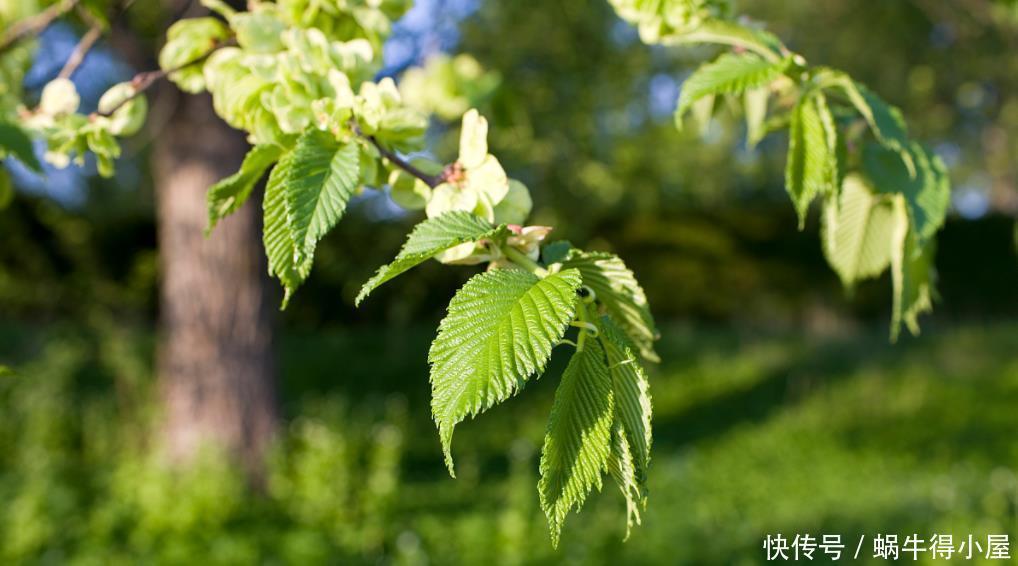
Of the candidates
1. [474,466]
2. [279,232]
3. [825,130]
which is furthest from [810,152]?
[474,466]

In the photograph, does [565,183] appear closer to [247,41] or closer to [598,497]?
[598,497]

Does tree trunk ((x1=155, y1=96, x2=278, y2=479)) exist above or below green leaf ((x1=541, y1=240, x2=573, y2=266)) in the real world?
below

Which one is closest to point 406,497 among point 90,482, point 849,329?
point 90,482

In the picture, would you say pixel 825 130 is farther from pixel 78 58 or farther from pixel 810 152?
pixel 78 58

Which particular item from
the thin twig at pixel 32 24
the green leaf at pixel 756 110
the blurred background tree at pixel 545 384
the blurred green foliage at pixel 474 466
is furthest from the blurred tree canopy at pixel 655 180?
the green leaf at pixel 756 110

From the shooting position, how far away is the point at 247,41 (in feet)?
2.90

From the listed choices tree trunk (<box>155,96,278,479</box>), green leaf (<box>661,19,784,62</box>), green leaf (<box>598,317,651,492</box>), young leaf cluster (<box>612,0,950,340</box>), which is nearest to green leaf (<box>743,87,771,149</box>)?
young leaf cluster (<box>612,0,950,340</box>)

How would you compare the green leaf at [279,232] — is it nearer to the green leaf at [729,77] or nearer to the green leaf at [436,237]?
the green leaf at [436,237]

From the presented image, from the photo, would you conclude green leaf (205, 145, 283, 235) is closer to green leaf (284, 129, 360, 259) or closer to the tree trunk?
green leaf (284, 129, 360, 259)

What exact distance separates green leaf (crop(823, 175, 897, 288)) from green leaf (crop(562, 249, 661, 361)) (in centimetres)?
48

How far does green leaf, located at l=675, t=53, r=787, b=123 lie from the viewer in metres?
0.85

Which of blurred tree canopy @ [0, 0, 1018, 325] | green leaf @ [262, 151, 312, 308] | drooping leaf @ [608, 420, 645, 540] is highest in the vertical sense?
green leaf @ [262, 151, 312, 308]

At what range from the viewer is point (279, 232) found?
0.76 m

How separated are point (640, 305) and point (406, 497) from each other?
3817 millimetres
